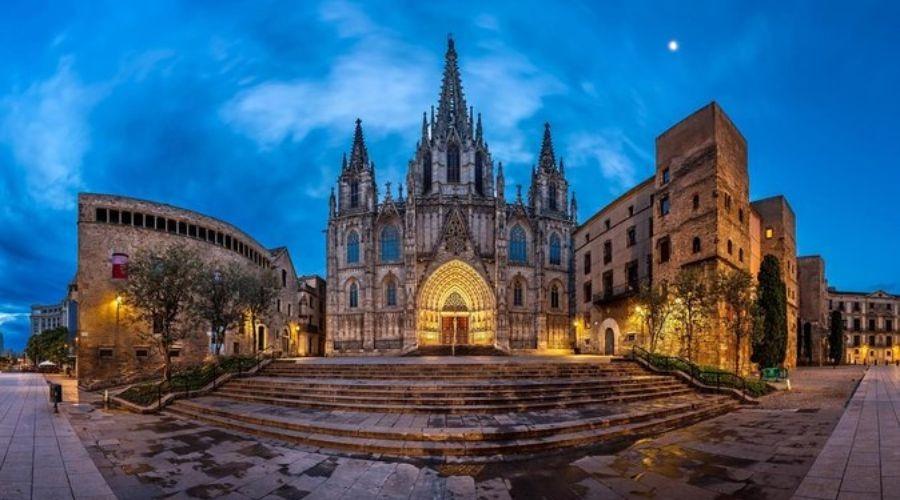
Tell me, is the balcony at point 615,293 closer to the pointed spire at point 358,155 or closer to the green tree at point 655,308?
the green tree at point 655,308

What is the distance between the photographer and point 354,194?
5088cm

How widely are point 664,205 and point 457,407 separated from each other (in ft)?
76.6

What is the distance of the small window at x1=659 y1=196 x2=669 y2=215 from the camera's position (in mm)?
29641

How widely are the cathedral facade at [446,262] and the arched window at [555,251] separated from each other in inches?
4.6

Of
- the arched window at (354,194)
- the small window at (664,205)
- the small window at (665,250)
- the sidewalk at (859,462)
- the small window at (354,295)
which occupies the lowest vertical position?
the sidewalk at (859,462)

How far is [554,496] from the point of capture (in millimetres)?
6832

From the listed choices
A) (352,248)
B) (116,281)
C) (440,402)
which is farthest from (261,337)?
(440,402)

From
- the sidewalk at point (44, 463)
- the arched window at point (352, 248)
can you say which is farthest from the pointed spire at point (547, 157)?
the sidewalk at point (44, 463)

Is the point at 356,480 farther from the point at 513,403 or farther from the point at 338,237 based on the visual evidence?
the point at 338,237

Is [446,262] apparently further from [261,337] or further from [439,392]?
[439,392]

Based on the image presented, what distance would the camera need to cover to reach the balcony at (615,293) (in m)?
31.7

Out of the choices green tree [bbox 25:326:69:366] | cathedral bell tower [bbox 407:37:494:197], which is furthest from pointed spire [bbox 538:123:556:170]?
green tree [bbox 25:326:69:366]

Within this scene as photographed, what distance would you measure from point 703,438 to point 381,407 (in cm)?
839

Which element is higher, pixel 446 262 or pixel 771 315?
pixel 446 262
